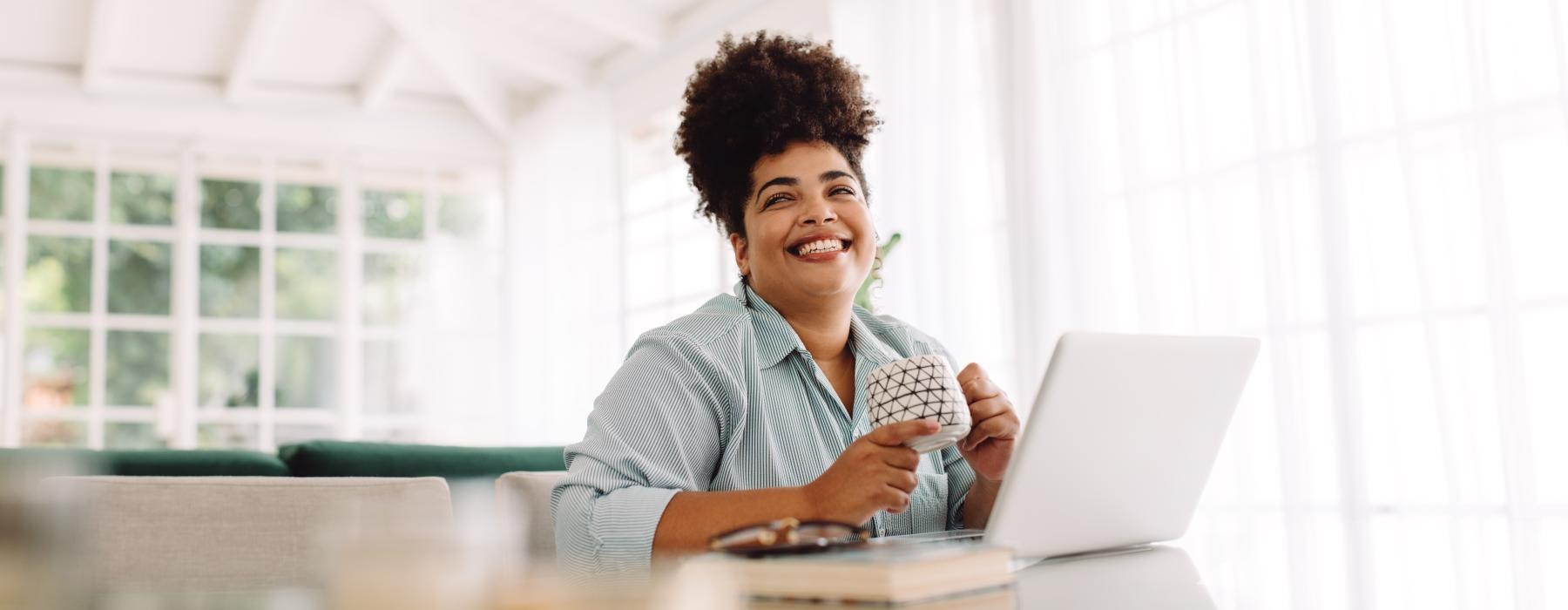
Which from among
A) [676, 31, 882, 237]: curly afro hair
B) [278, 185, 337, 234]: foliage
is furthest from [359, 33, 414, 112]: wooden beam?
[676, 31, 882, 237]: curly afro hair

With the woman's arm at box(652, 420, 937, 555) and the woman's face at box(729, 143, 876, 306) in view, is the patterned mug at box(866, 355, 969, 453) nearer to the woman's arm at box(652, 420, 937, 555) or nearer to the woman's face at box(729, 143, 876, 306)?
the woman's arm at box(652, 420, 937, 555)

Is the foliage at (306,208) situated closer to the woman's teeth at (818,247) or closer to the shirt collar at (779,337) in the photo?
the shirt collar at (779,337)

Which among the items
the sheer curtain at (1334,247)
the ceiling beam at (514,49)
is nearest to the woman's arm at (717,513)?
the sheer curtain at (1334,247)

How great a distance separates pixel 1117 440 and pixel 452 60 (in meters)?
5.44

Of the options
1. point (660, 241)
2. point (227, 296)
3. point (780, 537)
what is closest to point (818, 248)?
point (780, 537)

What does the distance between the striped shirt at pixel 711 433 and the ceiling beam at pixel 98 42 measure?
4954 mm

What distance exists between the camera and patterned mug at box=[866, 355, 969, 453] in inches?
42.9

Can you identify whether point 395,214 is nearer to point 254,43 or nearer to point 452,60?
point 452,60

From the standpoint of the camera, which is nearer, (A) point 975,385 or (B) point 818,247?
(A) point 975,385

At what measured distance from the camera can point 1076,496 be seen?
3.82 ft

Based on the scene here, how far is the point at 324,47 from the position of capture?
6.19 metres

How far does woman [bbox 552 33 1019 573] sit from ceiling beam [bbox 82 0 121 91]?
4.73 metres

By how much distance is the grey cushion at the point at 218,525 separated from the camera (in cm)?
122

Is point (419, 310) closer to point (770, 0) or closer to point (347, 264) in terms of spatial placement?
point (347, 264)
